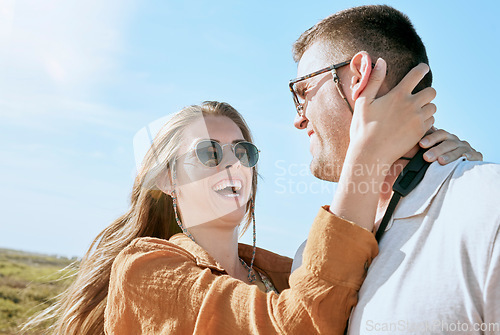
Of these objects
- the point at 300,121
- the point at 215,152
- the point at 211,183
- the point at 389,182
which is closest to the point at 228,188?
the point at 211,183

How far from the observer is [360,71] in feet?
8.03

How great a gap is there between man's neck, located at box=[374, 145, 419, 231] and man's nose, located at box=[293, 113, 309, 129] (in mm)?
703

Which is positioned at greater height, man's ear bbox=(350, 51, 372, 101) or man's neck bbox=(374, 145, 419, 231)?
man's ear bbox=(350, 51, 372, 101)

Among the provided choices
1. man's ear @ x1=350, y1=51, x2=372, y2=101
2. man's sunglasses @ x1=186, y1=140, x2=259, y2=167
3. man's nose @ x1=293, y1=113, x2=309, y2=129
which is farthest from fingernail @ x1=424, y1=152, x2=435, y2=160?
man's sunglasses @ x1=186, y1=140, x2=259, y2=167

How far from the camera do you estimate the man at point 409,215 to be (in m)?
1.77

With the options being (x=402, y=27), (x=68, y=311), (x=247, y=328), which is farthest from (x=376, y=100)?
(x=68, y=311)

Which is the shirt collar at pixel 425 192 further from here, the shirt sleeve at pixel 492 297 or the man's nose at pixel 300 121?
the man's nose at pixel 300 121

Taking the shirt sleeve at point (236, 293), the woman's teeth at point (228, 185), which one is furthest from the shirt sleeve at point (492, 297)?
the woman's teeth at point (228, 185)

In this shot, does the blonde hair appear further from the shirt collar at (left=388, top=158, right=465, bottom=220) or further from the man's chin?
the shirt collar at (left=388, top=158, right=465, bottom=220)

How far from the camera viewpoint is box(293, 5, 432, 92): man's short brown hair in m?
2.58

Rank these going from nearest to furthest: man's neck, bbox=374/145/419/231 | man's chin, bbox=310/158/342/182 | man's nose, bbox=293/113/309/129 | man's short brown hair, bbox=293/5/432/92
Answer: man's neck, bbox=374/145/419/231, man's short brown hair, bbox=293/5/432/92, man's chin, bbox=310/158/342/182, man's nose, bbox=293/113/309/129

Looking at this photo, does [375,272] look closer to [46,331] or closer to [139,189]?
[139,189]

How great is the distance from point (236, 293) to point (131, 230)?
6.58 ft

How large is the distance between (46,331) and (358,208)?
335 centimetres
